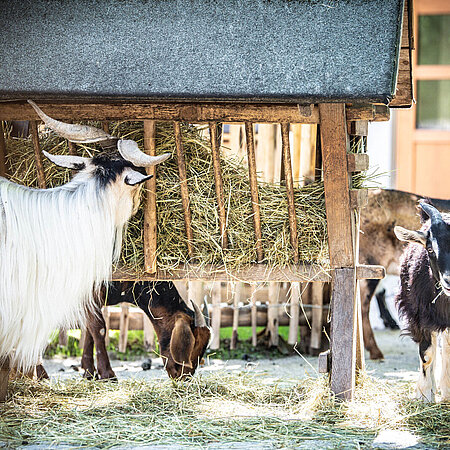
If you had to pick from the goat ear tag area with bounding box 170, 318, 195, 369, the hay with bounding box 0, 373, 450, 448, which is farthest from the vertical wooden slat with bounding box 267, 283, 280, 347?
the goat ear tag area with bounding box 170, 318, 195, 369

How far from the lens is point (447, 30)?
10633mm

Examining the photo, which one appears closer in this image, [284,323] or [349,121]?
[349,121]

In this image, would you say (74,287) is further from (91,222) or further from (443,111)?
(443,111)

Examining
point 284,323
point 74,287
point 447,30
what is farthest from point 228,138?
point 74,287

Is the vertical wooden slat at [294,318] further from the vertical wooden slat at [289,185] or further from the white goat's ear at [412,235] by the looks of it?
the vertical wooden slat at [289,185]

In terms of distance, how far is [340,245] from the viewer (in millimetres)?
5516

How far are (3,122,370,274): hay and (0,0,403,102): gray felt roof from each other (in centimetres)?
78

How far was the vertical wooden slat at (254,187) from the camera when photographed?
17.6 ft

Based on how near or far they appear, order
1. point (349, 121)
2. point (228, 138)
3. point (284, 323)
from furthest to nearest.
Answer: point (228, 138) < point (284, 323) < point (349, 121)

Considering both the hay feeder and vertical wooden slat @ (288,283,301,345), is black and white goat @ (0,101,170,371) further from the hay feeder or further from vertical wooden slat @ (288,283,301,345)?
vertical wooden slat @ (288,283,301,345)

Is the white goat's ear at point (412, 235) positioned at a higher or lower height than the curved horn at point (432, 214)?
lower

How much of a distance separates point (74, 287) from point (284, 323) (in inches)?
174

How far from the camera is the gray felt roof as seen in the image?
4.84 meters

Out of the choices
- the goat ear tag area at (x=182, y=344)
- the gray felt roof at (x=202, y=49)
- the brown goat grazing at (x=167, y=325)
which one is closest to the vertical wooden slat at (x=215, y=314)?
the brown goat grazing at (x=167, y=325)
